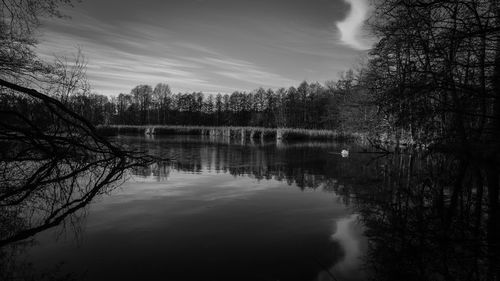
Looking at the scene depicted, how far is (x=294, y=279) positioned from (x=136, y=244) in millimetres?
2707

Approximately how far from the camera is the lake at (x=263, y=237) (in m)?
4.65

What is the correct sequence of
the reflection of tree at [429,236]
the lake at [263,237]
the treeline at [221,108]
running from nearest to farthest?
the lake at [263,237] < the reflection of tree at [429,236] < the treeline at [221,108]

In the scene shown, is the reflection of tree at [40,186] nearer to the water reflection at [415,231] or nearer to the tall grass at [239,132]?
the water reflection at [415,231]

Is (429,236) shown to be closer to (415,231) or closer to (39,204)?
(415,231)

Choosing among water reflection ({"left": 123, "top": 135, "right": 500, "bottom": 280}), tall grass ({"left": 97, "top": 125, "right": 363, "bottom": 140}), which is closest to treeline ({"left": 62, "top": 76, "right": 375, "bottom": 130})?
tall grass ({"left": 97, "top": 125, "right": 363, "bottom": 140})

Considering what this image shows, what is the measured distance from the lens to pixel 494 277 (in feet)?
15.0

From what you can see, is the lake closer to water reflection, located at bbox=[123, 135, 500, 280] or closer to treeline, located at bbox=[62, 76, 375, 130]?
water reflection, located at bbox=[123, 135, 500, 280]

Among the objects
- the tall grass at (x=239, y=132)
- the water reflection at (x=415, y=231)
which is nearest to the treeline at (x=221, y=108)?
the tall grass at (x=239, y=132)

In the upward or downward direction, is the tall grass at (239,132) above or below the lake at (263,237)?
above

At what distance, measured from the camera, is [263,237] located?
20.1 feet

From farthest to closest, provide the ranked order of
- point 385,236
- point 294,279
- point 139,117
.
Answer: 1. point 139,117
2. point 385,236
3. point 294,279

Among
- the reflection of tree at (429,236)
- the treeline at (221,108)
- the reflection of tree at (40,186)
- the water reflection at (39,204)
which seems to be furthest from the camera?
the treeline at (221,108)

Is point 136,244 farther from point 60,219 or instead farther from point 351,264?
point 351,264

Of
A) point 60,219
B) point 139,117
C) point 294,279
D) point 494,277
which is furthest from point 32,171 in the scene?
point 139,117
